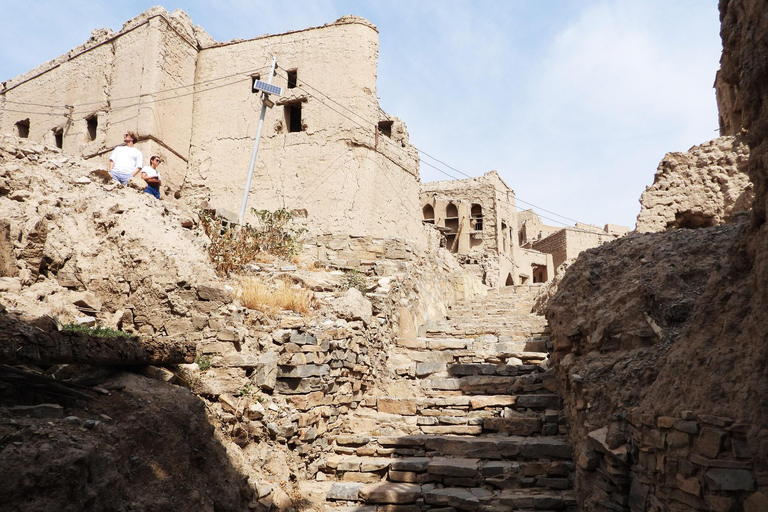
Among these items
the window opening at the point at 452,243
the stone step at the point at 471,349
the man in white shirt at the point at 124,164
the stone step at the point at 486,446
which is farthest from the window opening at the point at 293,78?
the window opening at the point at 452,243

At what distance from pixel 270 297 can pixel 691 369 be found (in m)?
4.26

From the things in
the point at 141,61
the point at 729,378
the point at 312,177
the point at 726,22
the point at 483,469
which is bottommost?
the point at 483,469

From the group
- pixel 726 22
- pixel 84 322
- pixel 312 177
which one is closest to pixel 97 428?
pixel 84 322

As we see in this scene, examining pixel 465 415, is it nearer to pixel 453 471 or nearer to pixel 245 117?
pixel 453 471

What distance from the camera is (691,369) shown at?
10.1 ft

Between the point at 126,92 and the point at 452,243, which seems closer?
the point at 126,92

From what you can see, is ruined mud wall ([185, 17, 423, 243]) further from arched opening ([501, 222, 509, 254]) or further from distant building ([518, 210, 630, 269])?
distant building ([518, 210, 630, 269])

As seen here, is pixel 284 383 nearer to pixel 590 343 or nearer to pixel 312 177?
pixel 590 343

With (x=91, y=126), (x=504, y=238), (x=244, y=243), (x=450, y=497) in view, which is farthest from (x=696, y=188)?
(x=504, y=238)

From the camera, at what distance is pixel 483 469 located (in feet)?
15.9

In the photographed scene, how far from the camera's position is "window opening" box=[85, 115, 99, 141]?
14.2 metres

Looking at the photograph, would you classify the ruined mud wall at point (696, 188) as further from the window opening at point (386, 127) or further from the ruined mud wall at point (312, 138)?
the window opening at point (386, 127)

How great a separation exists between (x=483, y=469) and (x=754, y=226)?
3.13 metres

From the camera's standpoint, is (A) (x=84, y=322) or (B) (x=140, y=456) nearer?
(B) (x=140, y=456)
